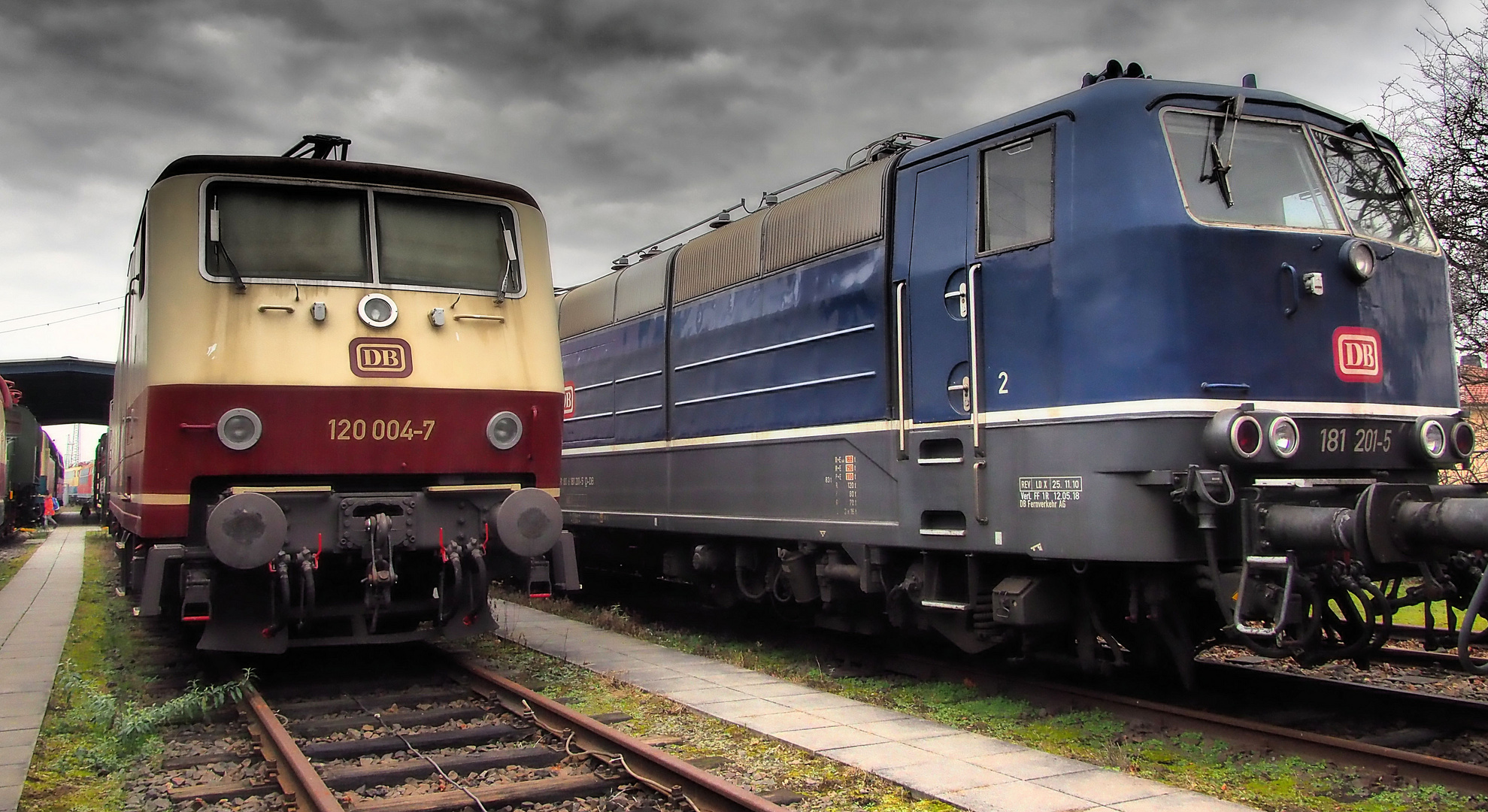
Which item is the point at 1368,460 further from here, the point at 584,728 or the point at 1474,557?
the point at 584,728

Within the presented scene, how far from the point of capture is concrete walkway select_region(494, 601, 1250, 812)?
5.12 metres

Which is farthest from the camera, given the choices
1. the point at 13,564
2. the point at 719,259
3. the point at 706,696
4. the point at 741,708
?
the point at 13,564

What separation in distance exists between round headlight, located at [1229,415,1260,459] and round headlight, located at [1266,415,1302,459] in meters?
0.10

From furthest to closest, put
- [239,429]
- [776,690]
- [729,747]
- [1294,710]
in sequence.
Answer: [776,690] < [239,429] < [1294,710] < [729,747]

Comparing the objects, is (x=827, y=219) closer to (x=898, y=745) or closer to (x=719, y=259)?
(x=719, y=259)

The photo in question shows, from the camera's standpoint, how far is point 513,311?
807cm

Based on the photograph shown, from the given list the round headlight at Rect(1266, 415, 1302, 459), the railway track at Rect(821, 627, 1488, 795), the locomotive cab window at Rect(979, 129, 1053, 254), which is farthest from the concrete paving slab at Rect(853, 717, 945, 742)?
the locomotive cab window at Rect(979, 129, 1053, 254)

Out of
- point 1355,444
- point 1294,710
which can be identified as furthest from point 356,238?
point 1294,710

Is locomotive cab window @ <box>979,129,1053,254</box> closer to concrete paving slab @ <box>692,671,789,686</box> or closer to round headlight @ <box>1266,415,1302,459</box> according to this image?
round headlight @ <box>1266,415,1302,459</box>

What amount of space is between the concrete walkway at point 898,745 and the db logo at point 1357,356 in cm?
259

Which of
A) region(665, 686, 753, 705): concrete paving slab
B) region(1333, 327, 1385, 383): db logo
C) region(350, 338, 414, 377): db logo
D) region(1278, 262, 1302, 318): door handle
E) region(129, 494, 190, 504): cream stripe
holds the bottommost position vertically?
region(665, 686, 753, 705): concrete paving slab

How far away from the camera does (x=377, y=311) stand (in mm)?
7523

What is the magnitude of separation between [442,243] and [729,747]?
4152mm

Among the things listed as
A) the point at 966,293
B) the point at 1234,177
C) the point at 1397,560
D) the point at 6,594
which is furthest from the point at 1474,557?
the point at 6,594
